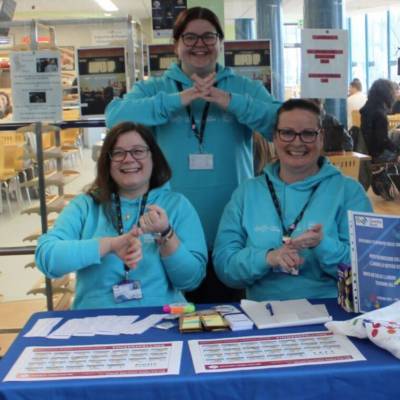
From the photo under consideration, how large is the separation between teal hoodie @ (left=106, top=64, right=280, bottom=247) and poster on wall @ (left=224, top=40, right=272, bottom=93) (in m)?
0.66

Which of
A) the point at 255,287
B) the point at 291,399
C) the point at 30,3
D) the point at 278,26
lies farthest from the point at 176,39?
the point at 30,3

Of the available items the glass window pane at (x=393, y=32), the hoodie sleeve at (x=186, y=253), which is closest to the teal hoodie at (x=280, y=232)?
the hoodie sleeve at (x=186, y=253)

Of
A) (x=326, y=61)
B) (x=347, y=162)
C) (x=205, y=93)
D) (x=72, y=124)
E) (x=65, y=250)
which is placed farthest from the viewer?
(x=347, y=162)

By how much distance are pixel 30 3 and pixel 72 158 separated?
3492 mm

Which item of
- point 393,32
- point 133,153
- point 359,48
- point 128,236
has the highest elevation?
point 393,32

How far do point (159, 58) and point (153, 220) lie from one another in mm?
1555

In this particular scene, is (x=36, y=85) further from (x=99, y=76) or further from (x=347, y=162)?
→ (x=347, y=162)

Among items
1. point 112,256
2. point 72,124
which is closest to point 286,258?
point 112,256

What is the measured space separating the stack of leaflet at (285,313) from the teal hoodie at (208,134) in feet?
2.22

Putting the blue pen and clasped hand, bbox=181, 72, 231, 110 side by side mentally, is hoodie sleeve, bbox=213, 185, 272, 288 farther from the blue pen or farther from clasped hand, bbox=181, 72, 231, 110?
clasped hand, bbox=181, 72, 231, 110

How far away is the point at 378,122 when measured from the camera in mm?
5926

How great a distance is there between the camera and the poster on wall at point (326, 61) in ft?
8.17

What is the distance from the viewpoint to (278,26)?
30.4 feet

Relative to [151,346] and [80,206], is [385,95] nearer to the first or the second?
[80,206]
